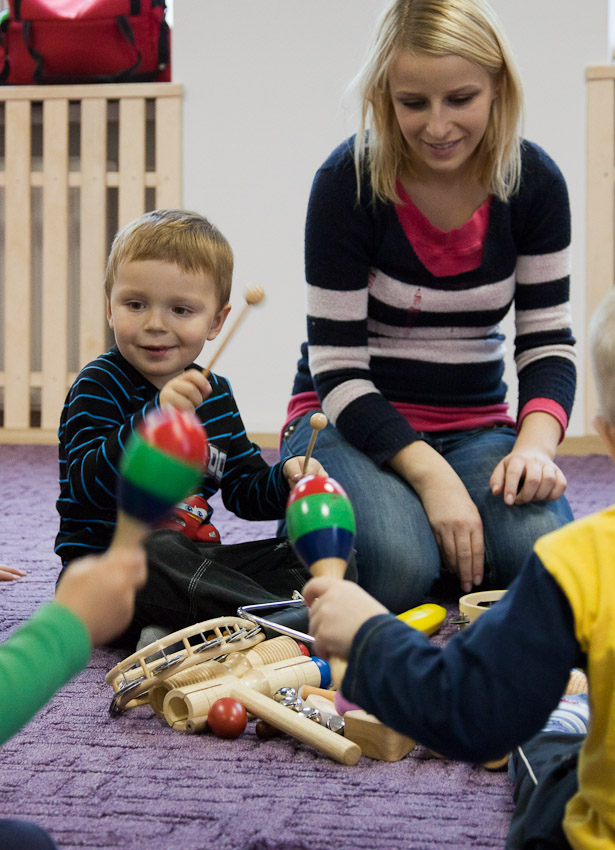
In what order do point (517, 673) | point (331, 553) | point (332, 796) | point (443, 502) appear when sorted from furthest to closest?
point (443, 502) < point (332, 796) < point (331, 553) < point (517, 673)

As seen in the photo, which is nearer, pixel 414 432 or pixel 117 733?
pixel 117 733

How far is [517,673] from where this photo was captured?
1.61 feet

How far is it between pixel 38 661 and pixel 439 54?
0.82 metres

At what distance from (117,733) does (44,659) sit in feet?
1.19

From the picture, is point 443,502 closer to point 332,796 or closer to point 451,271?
point 451,271

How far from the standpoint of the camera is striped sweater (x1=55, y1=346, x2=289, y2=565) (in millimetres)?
1062

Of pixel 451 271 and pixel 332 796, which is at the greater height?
pixel 451 271

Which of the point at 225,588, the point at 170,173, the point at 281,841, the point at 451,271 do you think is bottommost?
the point at 281,841

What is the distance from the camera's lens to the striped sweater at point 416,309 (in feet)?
4.06

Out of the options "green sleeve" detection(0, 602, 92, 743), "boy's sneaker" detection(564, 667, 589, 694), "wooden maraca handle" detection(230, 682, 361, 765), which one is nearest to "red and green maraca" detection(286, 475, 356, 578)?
"green sleeve" detection(0, 602, 92, 743)

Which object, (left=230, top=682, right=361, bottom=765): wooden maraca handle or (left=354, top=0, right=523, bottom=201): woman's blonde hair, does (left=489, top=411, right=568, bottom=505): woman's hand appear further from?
(left=230, top=682, right=361, bottom=765): wooden maraca handle

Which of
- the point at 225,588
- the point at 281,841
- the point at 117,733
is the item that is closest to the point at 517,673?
the point at 281,841

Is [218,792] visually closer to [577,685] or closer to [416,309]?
[577,685]

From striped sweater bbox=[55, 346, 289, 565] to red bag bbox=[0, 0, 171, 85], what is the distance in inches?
61.4
